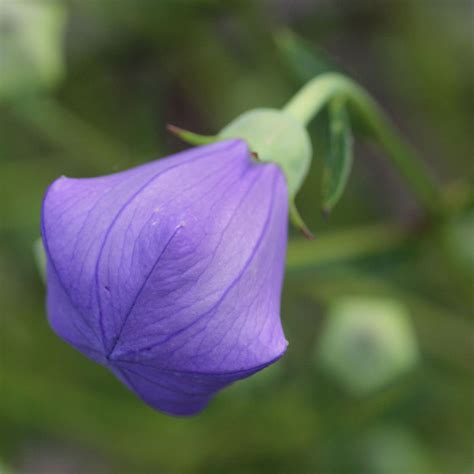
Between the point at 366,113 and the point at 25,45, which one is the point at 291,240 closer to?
the point at 366,113

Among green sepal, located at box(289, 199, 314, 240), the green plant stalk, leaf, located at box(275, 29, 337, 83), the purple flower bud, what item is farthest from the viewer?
the green plant stalk

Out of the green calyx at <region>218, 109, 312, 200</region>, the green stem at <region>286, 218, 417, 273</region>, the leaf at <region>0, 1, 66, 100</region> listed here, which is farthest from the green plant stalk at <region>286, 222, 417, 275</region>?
the leaf at <region>0, 1, 66, 100</region>

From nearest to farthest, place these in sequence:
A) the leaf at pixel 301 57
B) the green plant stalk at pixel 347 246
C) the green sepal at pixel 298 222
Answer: the green sepal at pixel 298 222, the leaf at pixel 301 57, the green plant stalk at pixel 347 246

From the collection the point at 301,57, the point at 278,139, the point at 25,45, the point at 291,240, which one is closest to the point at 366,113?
the point at 301,57

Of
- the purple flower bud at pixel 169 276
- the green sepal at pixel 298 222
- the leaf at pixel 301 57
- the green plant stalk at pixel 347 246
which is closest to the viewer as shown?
the purple flower bud at pixel 169 276

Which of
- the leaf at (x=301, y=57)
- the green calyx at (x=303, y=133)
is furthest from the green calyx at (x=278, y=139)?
the leaf at (x=301, y=57)

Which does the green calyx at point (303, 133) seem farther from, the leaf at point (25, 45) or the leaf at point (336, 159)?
the leaf at point (25, 45)

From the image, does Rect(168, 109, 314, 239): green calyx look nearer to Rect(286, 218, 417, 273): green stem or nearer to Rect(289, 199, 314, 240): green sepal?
Rect(289, 199, 314, 240): green sepal

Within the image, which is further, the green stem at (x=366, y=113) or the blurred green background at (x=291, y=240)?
the blurred green background at (x=291, y=240)
